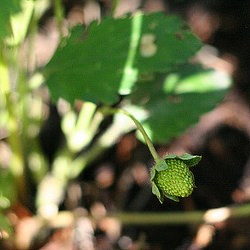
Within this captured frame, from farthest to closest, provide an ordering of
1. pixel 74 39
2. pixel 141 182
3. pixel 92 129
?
pixel 141 182, pixel 92 129, pixel 74 39

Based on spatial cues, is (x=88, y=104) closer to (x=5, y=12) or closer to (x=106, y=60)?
(x=106, y=60)

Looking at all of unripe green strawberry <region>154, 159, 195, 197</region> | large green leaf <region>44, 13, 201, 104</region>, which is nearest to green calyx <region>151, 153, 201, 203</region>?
unripe green strawberry <region>154, 159, 195, 197</region>

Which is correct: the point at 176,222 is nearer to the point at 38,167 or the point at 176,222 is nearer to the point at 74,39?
the point at 38,167

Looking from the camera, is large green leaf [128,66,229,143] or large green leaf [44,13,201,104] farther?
large green leaf [128,66,229,143]

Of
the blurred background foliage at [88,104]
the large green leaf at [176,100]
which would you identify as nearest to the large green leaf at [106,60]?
the blurred background foliage at [88,104]

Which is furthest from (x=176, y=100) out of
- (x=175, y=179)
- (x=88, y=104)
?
(x=175, y=179)

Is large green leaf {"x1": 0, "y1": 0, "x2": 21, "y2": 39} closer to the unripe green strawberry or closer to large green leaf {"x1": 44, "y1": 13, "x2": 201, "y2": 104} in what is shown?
large green leaf {"x1": 44, "y1": 13, "x2": 201, "y2": 104}

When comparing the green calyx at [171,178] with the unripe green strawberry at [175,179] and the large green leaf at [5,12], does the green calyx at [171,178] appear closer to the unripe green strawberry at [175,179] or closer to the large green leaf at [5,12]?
the unripe green strawberry at [175,179]

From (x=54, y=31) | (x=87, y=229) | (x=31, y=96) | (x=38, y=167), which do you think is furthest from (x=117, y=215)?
(x=54, y=31)
